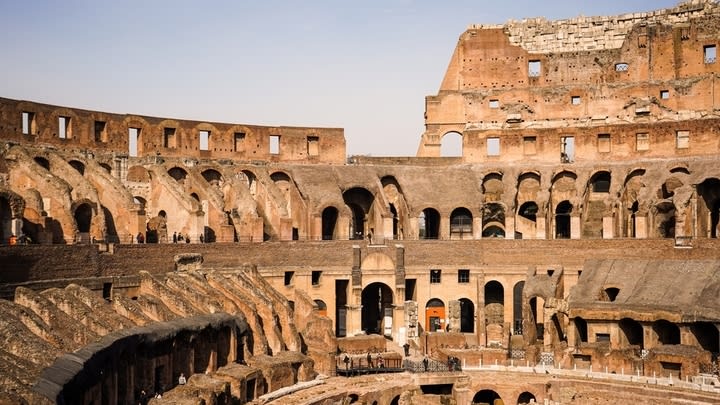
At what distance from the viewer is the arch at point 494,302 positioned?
49.9m

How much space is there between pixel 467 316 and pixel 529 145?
10.3m

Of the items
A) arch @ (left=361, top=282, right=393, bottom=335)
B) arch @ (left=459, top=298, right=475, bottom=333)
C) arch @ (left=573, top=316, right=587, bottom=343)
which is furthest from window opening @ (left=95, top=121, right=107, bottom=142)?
arch @ (left=573, top=316, right=587, bottom=343)

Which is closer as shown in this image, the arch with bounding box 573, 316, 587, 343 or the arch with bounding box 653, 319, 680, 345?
the arch with bounding box 653, 319, 680, 345

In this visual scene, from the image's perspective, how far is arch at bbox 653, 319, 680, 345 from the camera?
3934cm

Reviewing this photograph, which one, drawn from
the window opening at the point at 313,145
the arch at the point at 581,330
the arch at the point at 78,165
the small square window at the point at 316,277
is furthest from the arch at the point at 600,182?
the arch at the point at 78,165

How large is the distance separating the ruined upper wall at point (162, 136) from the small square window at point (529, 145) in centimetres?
1035

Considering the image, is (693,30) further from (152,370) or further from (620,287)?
(152,370)

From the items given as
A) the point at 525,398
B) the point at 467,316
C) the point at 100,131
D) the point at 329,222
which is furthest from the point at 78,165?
the point at 525,398

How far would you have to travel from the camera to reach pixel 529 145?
171ft

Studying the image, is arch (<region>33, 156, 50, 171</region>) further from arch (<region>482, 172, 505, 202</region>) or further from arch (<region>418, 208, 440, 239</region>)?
arch (<region>482, 172, 505, 202</region>)

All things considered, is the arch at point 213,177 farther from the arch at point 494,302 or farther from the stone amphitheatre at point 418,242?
the arch at point 494,302

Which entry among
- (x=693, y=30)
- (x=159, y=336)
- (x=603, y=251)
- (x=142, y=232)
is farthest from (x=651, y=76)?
(x=159, y=336)

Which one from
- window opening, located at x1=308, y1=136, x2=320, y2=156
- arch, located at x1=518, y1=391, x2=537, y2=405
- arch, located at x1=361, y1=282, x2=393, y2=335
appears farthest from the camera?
window opening, located at x1=308, y1=136, x2=320, y2=156

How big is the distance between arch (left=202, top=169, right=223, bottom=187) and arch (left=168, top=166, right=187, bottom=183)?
1.32 m
